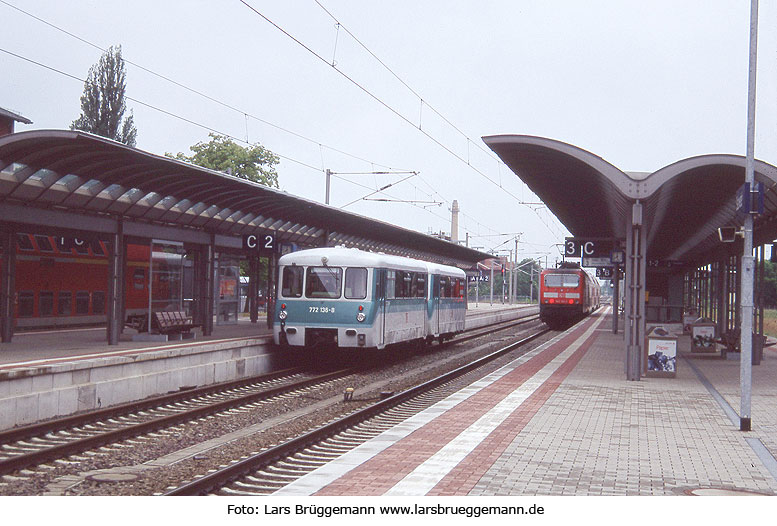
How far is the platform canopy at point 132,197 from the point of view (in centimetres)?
1396

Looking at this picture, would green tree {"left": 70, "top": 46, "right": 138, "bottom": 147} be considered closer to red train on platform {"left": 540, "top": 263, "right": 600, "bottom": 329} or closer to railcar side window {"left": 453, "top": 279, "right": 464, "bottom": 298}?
red train on platform {"left": 540, "top": 263, "right": 600, "bottom": 329}

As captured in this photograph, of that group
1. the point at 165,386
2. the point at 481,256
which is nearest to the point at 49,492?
the point at 165,386

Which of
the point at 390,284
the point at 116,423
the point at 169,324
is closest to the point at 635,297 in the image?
the point at 390,284

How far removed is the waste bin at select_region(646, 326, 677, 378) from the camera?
17.3 meters

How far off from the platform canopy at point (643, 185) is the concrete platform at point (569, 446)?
3920mm

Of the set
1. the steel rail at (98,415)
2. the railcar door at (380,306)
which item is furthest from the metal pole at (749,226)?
the railcar door at (380,306)

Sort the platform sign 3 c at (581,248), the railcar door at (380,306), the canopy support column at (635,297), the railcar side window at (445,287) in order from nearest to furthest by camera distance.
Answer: the canopy support column at (635,297) → the railcar door at (380,306) → the railcar side window at (445,287) → the platform sign 3 c at (581,248)

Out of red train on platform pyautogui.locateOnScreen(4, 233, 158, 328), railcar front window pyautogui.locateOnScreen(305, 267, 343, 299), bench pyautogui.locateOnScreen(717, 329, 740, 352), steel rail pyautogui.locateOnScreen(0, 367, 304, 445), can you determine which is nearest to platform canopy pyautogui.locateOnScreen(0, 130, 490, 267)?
railcar front window pyautogui.locateOnScreen(305, 267, 343, 299)

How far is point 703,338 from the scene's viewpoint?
24062mm

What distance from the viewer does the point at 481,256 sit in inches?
1781

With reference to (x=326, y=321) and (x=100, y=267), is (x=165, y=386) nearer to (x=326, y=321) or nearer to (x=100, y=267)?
(x=326, y=321)

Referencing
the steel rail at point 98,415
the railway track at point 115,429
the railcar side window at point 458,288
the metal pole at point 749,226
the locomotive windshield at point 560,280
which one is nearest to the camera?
the railway track at point 115,429

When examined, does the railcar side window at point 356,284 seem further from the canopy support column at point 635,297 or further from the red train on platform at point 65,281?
the red train on platform at point 65,281

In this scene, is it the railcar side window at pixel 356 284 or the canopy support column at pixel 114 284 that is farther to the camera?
the railcar side window at pixel 356 284
